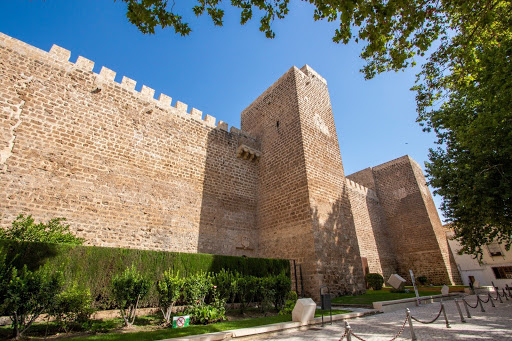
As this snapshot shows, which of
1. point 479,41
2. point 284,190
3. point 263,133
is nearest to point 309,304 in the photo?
point 284,190

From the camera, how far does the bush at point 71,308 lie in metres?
5.08

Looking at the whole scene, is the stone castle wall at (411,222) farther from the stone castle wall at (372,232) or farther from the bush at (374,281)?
the bush at (374,281)

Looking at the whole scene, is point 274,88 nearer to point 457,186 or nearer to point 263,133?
point 263,133

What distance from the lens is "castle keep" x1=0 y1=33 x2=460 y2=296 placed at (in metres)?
8.66

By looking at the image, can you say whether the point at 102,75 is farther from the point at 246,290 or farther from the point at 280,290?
the point at 280,290

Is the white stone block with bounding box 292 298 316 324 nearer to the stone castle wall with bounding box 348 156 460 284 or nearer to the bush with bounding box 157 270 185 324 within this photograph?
the bush with bounding box 157 270 185 324

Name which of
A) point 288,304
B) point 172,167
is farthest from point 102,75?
point 288,304

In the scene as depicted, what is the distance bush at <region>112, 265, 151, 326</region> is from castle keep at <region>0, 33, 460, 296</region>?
361cm

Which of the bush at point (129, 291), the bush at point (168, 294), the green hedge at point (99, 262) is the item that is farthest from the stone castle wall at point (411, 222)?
the bush at point (129, 291)

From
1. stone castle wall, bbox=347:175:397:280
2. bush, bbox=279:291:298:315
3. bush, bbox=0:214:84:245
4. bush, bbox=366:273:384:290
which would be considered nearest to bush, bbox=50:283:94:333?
bush, bbox=0:214:84:245

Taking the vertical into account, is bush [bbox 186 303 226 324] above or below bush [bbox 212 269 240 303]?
below

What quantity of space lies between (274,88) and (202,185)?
785 centimetres

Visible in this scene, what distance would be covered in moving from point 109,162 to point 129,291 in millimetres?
5868

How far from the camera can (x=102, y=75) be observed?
1100cm
